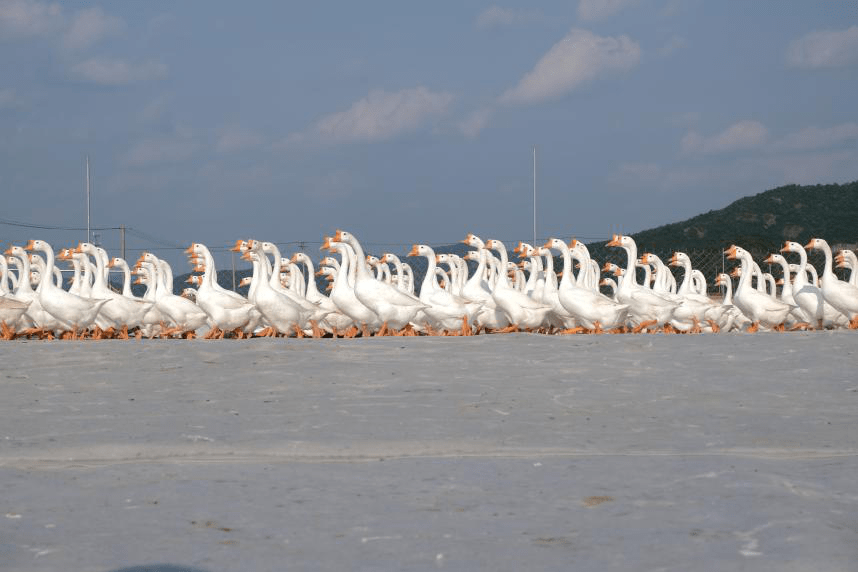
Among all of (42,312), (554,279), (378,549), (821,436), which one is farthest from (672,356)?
(42,312)

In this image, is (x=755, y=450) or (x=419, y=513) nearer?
(x=419, y=513)

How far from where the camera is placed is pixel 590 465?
Answer: 633 centimetres

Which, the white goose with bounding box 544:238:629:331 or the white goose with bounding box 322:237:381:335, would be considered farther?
the white goose with bounding box 322:237:381:335

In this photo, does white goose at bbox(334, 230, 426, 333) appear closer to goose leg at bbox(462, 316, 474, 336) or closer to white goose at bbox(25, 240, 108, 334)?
goose leg at bbox(462, 316, 474, 336)

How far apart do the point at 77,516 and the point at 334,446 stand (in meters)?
2.17

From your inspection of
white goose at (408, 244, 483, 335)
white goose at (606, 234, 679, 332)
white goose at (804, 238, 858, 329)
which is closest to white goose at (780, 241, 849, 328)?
white goose at (804, 238, 858, 329)

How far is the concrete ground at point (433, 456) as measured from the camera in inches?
183

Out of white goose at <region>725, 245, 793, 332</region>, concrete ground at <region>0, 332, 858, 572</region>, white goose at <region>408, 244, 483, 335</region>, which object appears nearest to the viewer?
concrete ground at <region>0, 332, 858, 572</region>

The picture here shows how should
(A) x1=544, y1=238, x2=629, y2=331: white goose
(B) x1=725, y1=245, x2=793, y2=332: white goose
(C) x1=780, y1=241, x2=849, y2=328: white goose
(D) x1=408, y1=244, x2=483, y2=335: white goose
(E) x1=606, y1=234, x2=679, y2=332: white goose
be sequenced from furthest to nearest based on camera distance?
(C) x1=780, y1=241, x2=849, y2=328: white goose < (B) x1=725, y1=245, x2=793, y2=332: white goose < (E) x1=606, y1=234, x2=679, y2=332: white goose < (D) x1=408, y1=244, x2=483, y2=335: white goose < (A) x1=544, y1=238, x2=629, y2=331: white goose

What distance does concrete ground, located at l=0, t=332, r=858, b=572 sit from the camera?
15.3 feet

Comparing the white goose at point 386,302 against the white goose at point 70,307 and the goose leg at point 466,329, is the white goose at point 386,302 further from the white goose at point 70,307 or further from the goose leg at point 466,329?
the white goose at point 70,307

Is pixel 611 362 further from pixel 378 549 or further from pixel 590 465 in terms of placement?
pixel 378 549

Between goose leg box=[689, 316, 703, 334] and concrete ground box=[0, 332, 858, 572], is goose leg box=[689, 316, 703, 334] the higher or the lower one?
the higher one

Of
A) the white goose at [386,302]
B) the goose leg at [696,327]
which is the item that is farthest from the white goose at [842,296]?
the white goose at [386,302]
